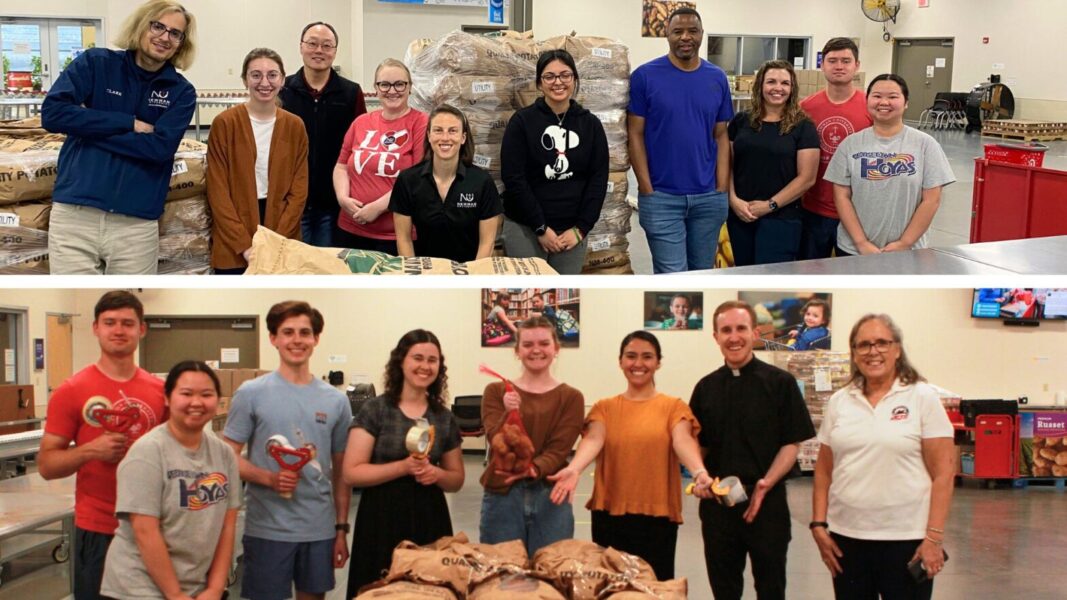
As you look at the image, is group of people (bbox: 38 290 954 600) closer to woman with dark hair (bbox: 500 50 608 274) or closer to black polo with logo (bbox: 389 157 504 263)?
black polo with logo (bbox: 389 157 504 263)

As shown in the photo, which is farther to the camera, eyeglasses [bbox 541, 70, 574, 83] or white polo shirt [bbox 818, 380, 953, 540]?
eyeglasses [bbox 541, 70, 574, 83]

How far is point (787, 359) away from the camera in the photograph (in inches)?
64.0

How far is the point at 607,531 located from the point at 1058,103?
71.9 feet

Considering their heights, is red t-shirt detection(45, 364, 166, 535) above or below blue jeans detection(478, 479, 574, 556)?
above

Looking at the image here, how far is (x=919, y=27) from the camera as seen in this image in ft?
78.4

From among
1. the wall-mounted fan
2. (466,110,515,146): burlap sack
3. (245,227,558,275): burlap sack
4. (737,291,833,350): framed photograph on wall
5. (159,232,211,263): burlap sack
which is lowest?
(159,232,211,263): burlap sack

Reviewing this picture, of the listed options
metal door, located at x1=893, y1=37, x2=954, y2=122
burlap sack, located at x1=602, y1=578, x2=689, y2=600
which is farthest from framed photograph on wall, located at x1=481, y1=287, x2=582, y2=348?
metal door, located at x1=893, y1=37, x2=954, y2=122

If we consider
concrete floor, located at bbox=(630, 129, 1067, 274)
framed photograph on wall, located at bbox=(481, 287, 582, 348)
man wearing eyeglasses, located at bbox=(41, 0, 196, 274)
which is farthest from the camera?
concrete floor, located at bbox=(630, 129, 1067, 274)

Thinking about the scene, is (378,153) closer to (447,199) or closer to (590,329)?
(447,199)

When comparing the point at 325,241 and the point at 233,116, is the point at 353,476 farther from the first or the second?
the point at 325,241

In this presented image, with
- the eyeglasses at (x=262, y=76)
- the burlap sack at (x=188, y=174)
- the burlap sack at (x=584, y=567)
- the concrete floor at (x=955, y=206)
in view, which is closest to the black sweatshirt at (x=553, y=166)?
the eyeglasses at (x=262, y=76)

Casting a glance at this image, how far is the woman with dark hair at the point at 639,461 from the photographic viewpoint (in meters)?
1.64

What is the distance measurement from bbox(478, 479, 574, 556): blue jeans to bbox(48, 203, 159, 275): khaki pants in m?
2.80

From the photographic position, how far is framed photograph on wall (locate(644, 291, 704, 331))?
5.47 ft
